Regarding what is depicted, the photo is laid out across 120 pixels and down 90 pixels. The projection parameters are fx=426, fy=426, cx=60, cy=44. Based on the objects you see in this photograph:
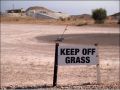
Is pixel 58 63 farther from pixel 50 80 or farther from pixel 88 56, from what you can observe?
pixel 50 80

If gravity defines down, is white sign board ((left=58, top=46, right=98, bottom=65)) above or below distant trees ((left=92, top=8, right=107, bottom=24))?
above

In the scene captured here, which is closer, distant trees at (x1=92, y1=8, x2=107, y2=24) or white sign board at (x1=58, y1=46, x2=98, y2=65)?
white sign board at (x1=58, y1=46, x2=98, y2=65)

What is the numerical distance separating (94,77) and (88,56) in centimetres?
306

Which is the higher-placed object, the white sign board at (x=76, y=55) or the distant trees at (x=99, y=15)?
the white sign board at (x=76, y=55)

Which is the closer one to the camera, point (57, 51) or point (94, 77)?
point (57, 51)

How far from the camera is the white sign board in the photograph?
11.3 metres

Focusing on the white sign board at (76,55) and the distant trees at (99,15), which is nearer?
the white sign board at (76,55)

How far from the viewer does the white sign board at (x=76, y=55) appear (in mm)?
11328

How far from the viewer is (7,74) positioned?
1453cm

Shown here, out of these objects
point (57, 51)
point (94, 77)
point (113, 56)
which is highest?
point (57, 51)

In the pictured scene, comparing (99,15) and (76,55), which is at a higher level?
(76,55)

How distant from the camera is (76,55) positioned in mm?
11375

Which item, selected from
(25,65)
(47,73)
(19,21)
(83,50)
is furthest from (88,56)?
(19,21)

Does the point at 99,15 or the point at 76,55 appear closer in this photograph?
the point at 76,55
